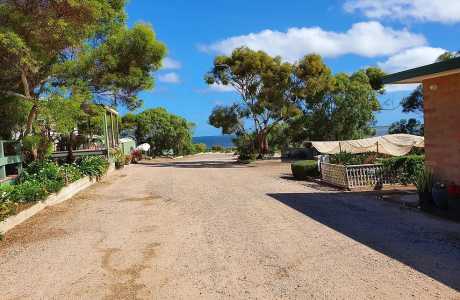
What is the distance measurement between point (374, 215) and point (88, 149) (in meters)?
20.0

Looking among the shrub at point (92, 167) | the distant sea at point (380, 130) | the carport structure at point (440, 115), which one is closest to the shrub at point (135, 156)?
the shrub at point (92, 167)

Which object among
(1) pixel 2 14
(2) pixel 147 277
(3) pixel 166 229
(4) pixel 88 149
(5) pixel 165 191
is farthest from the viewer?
(4) pixel 88 149

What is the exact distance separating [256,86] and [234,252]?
29466mm

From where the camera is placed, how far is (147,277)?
605 centimetres

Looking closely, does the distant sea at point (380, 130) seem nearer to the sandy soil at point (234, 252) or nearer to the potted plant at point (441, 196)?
the sandy soil at point (234, 252)

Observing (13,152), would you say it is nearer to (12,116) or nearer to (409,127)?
(12,116)

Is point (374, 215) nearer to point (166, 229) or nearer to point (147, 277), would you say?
point (166, 229)

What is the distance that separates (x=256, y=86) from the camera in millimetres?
35906

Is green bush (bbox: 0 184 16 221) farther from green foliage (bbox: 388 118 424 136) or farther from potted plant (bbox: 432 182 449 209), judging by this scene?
green foliage (bbox: 388 118 424 136)

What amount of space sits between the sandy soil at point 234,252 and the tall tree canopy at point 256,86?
892 inches

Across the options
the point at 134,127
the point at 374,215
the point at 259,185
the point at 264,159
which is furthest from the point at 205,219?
the point at 134,127

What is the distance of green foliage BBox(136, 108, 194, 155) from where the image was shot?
52528mm

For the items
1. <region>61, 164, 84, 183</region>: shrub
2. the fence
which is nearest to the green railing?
<region>61, 164, 84, 183</region>: shrub

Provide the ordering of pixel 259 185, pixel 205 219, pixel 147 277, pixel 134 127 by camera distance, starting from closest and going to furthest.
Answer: pixel 147 277, pixel 205 219, pixel 259 185, pixel 134 127
